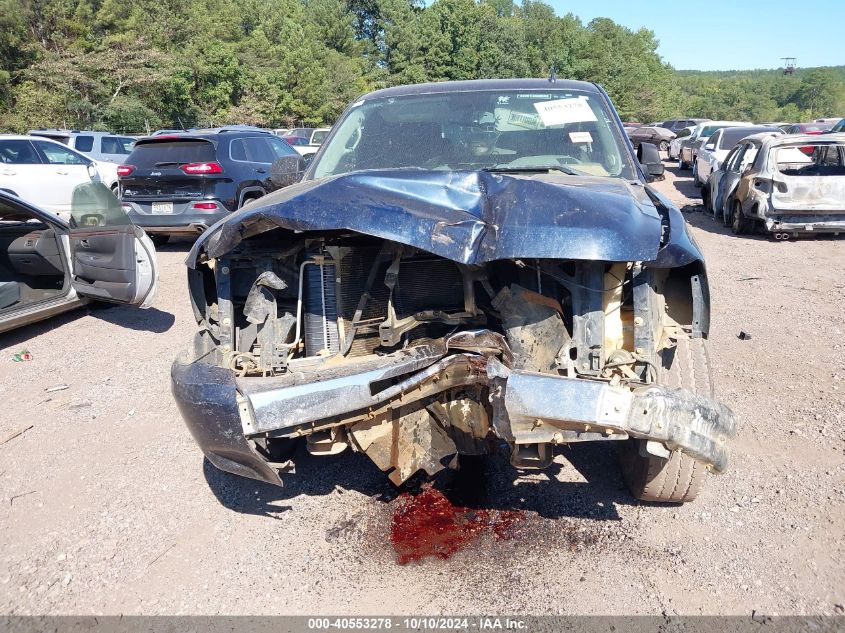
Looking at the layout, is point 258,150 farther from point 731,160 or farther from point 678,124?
point 678,124

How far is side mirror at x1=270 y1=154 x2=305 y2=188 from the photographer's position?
14.7 ft

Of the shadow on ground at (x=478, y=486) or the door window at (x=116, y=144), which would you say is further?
the door window at (x=116, y=144)

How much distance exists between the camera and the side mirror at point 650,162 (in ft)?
13.9

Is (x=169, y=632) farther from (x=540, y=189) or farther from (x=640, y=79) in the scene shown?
(x=640, y=79)

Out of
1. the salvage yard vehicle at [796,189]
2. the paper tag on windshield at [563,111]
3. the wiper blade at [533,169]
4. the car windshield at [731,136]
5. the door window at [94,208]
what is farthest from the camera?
the car windshield at [731,136]

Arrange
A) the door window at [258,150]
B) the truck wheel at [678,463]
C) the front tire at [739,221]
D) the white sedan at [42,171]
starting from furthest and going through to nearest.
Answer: the white sedan at [42,171] < the front tire at [739,221] < the door window at [258,150] < the truck wheel at [678,463]

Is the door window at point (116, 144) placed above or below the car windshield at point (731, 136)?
below

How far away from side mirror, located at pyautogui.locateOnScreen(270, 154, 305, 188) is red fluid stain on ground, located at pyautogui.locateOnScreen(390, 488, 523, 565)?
2134mm

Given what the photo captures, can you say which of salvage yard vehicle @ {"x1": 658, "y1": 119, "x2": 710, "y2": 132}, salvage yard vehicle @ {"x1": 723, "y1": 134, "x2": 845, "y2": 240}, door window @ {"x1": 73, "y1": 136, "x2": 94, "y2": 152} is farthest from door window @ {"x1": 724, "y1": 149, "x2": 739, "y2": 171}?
salvage yard vehicle @ {"x1": 658, "y1": 119, "x2": 710, "y2": 132}

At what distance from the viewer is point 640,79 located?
226ft

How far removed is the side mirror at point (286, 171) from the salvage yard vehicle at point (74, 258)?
2128 mm

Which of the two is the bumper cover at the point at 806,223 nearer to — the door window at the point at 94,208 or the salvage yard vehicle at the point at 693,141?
the door window at the point at 94,208

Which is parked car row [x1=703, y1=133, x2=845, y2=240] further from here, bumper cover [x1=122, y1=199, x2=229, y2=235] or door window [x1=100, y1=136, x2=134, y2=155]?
door window [x1=100, y1=136, x2=134, y2=155]

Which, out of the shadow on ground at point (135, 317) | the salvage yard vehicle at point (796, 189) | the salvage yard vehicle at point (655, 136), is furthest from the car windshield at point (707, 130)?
the shadow on ground at point (135, 317)
